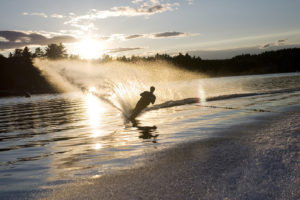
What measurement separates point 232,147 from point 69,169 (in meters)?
4.95

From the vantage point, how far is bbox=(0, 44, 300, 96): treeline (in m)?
119

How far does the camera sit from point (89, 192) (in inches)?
237

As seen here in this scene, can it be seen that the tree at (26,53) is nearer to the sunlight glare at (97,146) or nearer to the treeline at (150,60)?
the treeline at (150,60)

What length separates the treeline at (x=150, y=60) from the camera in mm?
119188

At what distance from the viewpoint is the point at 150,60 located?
5684 inches

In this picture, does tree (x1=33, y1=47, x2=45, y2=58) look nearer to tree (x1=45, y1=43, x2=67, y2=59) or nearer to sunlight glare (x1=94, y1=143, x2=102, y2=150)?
tree (x1=45, y1=43, x2=67, y2=59)

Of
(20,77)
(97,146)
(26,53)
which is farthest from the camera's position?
(26,53)

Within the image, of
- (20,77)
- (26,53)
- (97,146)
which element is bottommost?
(97,146)

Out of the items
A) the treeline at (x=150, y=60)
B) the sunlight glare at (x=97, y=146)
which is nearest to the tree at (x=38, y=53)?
the treeline at (x=150, y=60)

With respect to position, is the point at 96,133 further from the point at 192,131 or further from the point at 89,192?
the point at 89,192


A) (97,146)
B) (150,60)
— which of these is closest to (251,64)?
(150,60)

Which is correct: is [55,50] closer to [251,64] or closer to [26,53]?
[26,53]

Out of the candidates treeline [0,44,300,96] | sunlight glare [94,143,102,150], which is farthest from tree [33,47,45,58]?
sunlight glare [94,143,102,150]

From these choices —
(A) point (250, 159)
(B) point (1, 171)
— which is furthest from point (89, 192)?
(A) point (250, 159)
